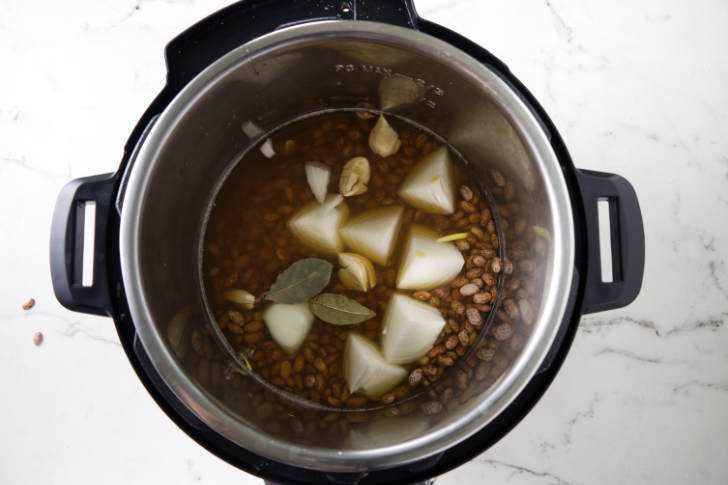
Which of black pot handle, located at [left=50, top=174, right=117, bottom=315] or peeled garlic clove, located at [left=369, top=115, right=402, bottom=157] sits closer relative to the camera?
black pot handle, located at [left=50, top=174, right=117, bottom=315]

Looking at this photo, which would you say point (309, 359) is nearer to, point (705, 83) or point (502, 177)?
point (502, 177)

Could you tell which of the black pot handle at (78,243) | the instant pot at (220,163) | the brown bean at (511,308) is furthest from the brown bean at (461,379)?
the black pot handle at (78,243)

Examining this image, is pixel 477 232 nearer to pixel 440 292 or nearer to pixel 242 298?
pixel 440 292

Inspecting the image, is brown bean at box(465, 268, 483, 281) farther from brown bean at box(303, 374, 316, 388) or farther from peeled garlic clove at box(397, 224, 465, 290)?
brown bean at box(303, 374, 316, 388)

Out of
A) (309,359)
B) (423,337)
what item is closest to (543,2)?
(423,337)

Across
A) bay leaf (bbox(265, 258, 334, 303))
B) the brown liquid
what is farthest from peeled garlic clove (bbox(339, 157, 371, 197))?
bay leaf (bbox(265, 258, 334, 303))

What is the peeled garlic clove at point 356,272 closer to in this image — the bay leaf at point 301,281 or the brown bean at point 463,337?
the bay leaf at point 301,281
